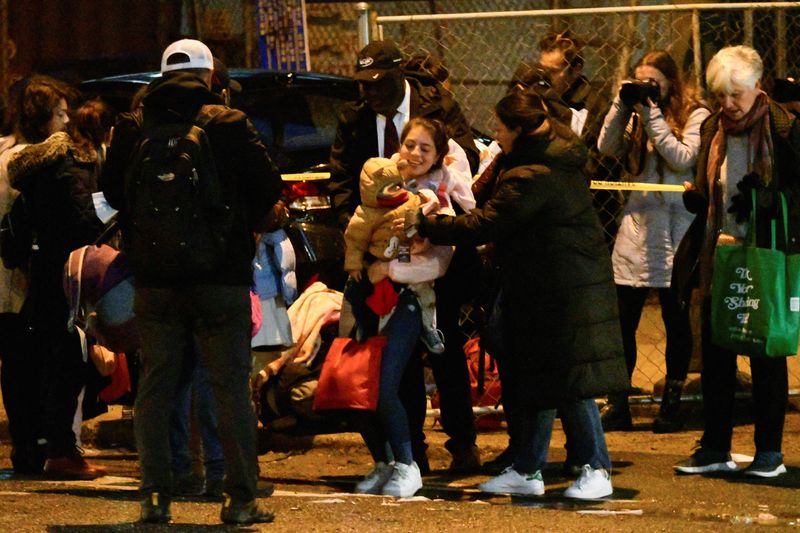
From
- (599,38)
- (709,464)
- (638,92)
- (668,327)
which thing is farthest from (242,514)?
(599,38)

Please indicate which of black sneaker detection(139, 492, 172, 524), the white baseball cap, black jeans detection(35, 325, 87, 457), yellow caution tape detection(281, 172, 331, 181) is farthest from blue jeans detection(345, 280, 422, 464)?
yellow caution tape detection(281, 172, 331, 181)

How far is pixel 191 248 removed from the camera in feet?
21.5

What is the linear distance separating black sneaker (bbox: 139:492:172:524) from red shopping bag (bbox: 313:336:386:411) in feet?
3.87

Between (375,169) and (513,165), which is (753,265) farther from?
(375,169)

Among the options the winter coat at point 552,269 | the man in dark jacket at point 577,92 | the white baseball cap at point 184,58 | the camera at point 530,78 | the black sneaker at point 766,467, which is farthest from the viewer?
the man in dark jacket at point 577,92

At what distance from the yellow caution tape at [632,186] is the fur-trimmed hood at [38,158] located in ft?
9.36

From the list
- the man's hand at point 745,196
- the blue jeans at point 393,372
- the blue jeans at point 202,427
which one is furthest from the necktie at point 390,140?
the man's hand at point 745,196

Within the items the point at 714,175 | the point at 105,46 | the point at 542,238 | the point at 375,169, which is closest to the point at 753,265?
the point at 714,175

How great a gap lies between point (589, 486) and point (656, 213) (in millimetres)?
2169

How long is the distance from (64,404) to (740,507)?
124 inches

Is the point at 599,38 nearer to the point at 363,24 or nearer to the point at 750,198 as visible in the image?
the point at 363,24

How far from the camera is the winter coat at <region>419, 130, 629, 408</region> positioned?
293 inches

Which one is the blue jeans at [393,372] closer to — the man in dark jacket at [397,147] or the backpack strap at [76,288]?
the man in dark jacket at [397,147]

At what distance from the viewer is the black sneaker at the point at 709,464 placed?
8219mm
